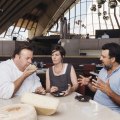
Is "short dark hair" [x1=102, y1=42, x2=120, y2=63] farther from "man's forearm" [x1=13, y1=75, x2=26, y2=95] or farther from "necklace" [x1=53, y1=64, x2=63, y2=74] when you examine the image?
"man's forearm" [x1=13, y1=75, x2=26, y2=95]

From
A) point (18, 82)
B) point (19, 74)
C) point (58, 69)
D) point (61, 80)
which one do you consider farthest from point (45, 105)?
point (58, 69)

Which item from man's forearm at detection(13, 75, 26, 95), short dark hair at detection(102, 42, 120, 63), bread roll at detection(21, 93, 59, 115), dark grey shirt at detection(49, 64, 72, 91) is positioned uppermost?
short dark hair at detection(102, 42, 120, 63)

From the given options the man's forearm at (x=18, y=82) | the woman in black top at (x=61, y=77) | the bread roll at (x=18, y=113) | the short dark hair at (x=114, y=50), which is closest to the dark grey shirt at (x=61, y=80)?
the woman in black top at (x=61, y=77)

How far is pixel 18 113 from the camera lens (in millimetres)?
1516

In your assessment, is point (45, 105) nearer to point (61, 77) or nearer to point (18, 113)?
point (18, 113)

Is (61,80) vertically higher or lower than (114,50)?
lower

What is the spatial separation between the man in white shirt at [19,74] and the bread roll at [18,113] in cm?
70

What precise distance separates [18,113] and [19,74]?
1016 millimetres

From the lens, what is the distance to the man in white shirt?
92.0 inches

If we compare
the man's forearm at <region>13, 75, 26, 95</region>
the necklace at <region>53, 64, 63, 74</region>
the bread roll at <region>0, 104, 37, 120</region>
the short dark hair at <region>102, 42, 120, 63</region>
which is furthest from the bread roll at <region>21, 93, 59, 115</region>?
the necklace at <region>53, 64, 63, 74</region>

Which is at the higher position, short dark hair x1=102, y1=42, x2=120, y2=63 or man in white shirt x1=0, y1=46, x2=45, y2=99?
short dark hair x1=102, y1=42, x2=120, y2=63

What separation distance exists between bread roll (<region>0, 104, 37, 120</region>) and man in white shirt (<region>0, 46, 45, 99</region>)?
2.29 feet

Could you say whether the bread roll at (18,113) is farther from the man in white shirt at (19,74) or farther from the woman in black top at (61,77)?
the woman in black top at (61,77)

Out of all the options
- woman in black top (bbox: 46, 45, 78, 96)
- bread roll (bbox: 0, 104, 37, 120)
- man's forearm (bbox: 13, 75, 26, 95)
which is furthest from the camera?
woman in black top (bbox: 46, 45, 78, 96)
